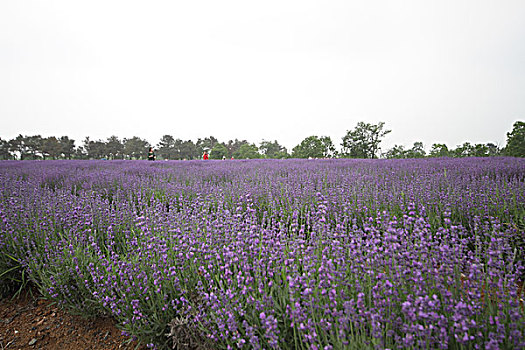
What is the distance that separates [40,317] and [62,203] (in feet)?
4.39

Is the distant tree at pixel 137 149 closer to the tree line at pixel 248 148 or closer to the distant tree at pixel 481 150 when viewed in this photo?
the tree line at pixel 248 148

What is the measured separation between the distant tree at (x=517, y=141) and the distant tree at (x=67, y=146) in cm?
4748

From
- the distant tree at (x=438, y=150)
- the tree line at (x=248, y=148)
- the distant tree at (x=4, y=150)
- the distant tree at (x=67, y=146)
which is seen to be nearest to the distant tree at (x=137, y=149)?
the tree line at (x=248, y=148)

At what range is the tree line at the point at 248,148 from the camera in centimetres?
1495

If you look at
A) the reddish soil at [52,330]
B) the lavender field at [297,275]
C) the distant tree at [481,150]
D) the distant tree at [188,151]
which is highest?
the distant tree at [188,151]

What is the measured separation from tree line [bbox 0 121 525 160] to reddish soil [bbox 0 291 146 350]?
1550 centimetres

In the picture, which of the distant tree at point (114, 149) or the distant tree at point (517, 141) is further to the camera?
the distant tree at point (114, 149)

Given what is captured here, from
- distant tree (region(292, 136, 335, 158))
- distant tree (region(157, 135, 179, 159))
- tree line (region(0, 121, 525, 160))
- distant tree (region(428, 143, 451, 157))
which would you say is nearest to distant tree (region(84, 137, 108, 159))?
tree line (region(0, 121, 525, 160))

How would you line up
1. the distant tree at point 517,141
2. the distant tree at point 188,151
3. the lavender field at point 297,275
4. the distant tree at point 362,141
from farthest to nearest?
1. the distant tree at point 188,151
2. the distant tree at point 362,141
3. the distant tree at point 517,141
4. the lavender field at point 297,275

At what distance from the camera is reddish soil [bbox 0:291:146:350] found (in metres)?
1.80

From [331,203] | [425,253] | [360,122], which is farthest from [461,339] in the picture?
[360,122]

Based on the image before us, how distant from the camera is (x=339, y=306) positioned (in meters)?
1.32

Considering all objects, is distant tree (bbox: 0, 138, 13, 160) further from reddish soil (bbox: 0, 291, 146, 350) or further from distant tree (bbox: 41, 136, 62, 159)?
reddish soil (bbox: 0, 291, 146, 350)

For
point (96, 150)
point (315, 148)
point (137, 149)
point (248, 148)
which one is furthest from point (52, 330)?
point (137, 149)
